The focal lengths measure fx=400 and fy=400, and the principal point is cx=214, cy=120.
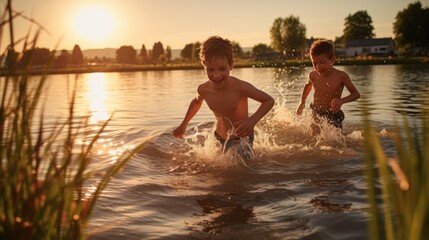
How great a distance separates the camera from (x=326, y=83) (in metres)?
8.07

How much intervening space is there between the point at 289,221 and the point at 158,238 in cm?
112

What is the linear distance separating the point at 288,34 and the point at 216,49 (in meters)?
128

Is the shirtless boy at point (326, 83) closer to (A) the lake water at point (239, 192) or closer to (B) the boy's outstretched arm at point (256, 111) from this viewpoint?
(A) the lake water at point (239, 192)

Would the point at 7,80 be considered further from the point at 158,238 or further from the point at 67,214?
the point at 158,238

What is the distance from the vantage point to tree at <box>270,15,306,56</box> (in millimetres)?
127312

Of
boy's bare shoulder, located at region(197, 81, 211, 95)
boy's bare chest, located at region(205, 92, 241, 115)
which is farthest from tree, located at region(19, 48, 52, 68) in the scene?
boy's bare shoulder, located at region(197, 81, 211, 95)

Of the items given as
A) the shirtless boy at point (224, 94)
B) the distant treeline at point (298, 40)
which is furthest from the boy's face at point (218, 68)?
the distant treeline at point (298, 40)

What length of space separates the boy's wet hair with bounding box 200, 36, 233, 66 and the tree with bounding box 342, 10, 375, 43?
12720 centimetres

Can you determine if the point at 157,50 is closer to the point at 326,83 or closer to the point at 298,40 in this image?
the point at 298,40

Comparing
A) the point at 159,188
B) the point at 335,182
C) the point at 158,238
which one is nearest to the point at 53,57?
the point at 158,238

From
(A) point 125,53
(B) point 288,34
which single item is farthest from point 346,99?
(A) point 125,53

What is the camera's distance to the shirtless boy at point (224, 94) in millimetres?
5328

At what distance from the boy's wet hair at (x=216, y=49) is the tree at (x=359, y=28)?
127 meters

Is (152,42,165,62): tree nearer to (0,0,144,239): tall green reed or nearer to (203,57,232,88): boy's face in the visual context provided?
(203,57,232,88): boy's face
